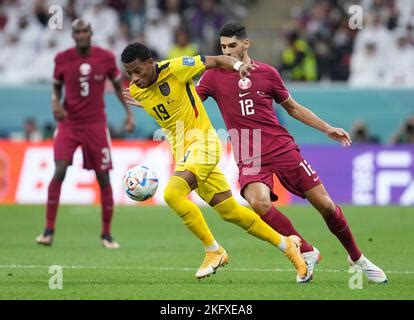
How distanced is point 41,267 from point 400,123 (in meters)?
12.9

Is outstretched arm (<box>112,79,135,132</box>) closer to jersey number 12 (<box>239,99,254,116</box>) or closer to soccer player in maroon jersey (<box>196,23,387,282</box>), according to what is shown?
soccer player in maroon jersey (<box>196,23,387,282</box>)

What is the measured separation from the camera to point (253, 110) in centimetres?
1035

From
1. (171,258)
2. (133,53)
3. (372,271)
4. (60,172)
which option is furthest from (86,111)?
(372,271)

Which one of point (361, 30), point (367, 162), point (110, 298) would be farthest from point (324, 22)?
point (110, 298)

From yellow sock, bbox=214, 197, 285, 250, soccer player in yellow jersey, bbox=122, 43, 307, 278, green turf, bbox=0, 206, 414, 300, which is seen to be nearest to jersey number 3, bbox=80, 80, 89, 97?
Answer: green turf, bbox=0, 206, 414, 300

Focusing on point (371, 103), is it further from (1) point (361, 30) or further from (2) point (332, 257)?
(2) point (332, 257)

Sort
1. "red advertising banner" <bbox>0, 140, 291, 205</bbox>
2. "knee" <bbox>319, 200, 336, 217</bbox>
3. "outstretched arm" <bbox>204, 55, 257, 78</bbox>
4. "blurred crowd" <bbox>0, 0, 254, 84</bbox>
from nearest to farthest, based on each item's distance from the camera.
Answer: "outstretched arm" <bbox>204, 55, 257, 78</bbox>, "knee" <bbox>319, 200, 336, 217</bbox>, "red advertising banner" <bbox>0, 140, 291, 205</bbox>, "blurred crowd" <bbox>0, 0, 254, 84</bbox>

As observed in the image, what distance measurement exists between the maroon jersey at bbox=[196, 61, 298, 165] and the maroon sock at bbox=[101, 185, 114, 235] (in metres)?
4.08

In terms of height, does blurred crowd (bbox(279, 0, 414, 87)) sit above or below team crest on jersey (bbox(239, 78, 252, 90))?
below

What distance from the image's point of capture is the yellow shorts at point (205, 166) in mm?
10000

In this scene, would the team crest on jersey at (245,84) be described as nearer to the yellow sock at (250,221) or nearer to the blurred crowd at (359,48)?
the yellow sock at (250,221)

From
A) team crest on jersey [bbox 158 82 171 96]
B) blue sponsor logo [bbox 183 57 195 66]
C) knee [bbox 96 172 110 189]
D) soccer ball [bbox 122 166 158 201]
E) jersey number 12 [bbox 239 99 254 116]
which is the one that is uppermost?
blue sponsor logo [bbox 183 57 195 66]

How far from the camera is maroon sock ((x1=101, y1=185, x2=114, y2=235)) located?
1409 centimetres

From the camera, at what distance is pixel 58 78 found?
14242mm
